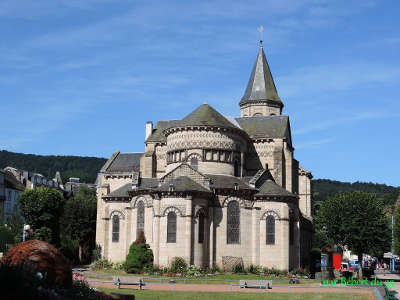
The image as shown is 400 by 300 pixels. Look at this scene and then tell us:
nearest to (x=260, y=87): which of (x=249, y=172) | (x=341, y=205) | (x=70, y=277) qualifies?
(x=249, y=172)

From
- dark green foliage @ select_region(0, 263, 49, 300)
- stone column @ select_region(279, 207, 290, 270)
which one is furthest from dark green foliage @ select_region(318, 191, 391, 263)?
dark green foliage @ select_region(0, 263, 49, 300)

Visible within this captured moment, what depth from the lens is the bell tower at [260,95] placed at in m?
72.8

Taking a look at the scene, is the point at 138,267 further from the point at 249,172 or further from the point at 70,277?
the point at 70,277

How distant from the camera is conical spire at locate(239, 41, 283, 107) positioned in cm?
7338

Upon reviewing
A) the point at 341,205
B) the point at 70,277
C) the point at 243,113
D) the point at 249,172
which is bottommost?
the point at 70,277

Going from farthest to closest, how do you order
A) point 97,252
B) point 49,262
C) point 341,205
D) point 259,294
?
1. point 97,252
2. point 341,205
3. point 259,294
4. point 49,262

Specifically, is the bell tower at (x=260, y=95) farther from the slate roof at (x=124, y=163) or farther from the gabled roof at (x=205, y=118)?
the gabled roof at (x=205, y=118)

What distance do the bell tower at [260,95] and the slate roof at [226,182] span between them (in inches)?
930

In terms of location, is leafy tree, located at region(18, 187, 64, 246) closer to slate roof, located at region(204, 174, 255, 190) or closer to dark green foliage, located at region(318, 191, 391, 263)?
slate roof, located at region(204, 174, 255, 190)

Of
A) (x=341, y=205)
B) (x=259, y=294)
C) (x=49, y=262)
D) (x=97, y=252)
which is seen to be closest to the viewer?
(x=49, y=262)

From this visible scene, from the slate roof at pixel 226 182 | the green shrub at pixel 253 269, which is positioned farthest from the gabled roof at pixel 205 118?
the green shrub at pixel 253 269

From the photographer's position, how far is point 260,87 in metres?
74.3

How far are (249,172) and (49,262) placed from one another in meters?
42.7

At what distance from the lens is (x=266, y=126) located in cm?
6034
